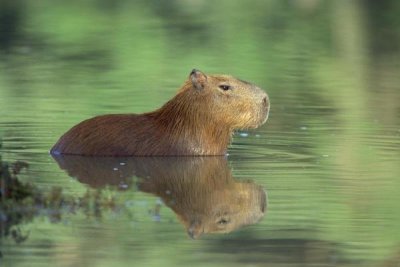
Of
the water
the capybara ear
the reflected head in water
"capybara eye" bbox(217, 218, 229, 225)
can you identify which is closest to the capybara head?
the capybara ear

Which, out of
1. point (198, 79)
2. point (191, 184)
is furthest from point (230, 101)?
point (191, 184)

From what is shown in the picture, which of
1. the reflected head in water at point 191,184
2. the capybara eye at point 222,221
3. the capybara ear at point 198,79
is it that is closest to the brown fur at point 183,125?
the capybara ear at point 198,79

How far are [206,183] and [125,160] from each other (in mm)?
1168

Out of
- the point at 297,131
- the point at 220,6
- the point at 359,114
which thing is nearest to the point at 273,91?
the point at 359,114

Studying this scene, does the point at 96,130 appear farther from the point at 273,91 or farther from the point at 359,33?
the point at 359,33

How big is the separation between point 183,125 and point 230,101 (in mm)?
460

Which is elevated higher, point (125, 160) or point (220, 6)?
point (125, 160)

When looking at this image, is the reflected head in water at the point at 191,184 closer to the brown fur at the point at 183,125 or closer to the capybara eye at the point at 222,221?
the capybara eye at the point at 222,221

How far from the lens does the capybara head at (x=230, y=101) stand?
458 inches

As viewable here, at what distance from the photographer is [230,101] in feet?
38.3

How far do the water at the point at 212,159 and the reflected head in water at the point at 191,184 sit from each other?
0.05 feet

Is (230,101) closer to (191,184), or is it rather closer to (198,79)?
(198,79)

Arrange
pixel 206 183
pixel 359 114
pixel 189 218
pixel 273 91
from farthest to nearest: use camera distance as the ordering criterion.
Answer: pixel 273 91
pixel 359 114
pixel 206 183
pixel 189 218

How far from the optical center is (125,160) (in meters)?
11.1
